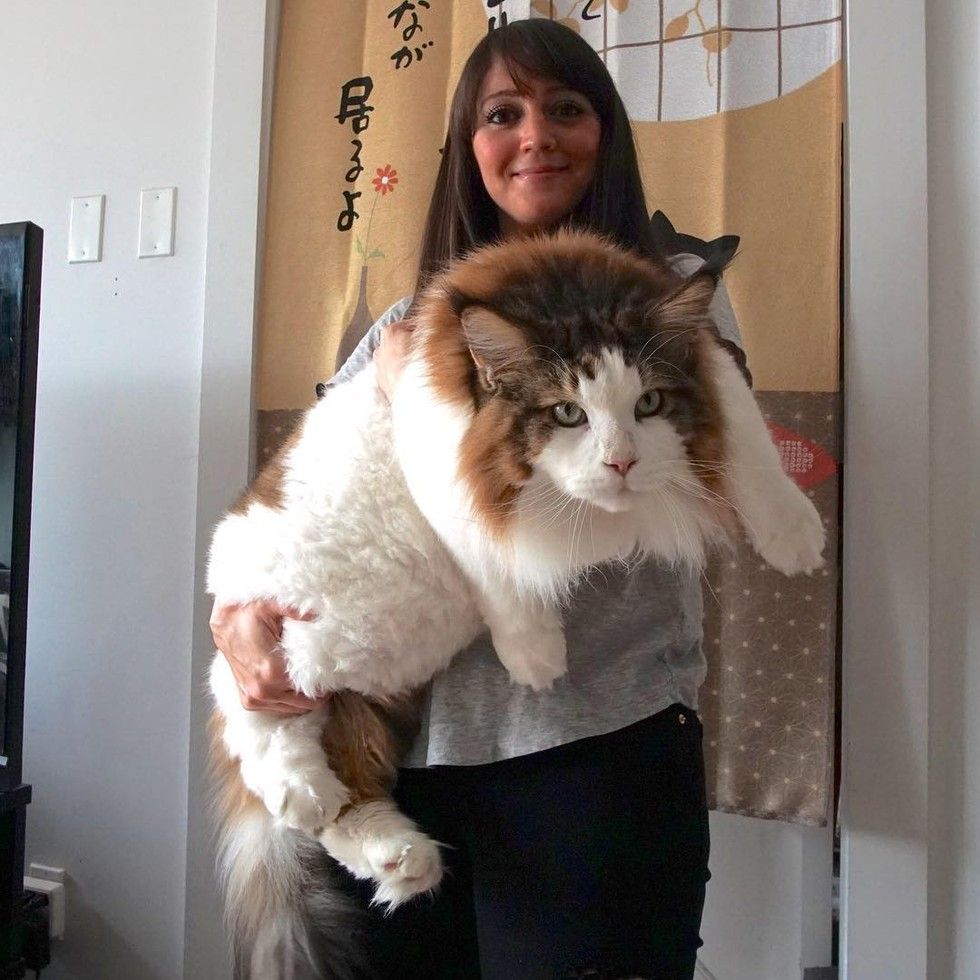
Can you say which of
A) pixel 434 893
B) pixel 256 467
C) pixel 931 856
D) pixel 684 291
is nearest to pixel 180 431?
pixel 256 467

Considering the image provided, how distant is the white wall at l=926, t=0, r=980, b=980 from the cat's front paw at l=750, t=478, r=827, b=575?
0.60 metres

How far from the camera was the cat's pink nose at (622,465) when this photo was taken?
71 cm

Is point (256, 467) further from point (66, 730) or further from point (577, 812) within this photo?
point (577, 812)

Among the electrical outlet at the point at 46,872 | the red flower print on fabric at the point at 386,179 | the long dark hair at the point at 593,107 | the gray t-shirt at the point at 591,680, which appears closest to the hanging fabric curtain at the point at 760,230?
the red flower print on fabric at the point at 386,179

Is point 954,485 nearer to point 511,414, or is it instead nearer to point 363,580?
point 511,414

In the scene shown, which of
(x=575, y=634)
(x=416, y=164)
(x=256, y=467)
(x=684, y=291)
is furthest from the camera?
(x=256, y=467)

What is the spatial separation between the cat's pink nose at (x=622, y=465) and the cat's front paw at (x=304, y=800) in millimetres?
495

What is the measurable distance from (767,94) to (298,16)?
37.7 inches

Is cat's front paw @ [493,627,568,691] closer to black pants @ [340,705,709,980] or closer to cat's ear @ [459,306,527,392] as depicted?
black pants @ [340,705,709,980]

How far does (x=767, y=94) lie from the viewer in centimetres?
131

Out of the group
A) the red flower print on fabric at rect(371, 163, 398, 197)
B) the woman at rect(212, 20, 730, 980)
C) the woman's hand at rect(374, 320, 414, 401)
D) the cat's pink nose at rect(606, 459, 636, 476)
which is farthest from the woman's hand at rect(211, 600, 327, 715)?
the red flower print on fabric at rect(371, 163, 398, 197)

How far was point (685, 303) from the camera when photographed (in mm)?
752

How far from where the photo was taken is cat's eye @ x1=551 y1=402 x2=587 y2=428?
0.74m

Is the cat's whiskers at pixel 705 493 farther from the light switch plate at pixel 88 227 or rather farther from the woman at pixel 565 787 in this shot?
the light switch plate at pixel 88 227
